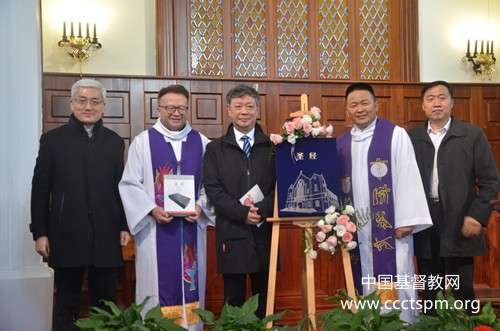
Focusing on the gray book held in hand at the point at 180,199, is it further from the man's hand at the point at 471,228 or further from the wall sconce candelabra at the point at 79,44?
the wall sconce candelabra at the point at 79,44

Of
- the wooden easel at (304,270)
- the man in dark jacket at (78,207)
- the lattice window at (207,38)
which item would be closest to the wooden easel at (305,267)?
the wooden easel at (304,270)

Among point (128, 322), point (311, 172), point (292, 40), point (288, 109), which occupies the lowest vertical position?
point (128, 322)

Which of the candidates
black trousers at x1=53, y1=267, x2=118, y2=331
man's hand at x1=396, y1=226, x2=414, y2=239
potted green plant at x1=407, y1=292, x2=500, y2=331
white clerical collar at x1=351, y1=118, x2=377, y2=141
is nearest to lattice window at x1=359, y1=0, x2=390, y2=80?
white clerical collar at x1=351, y1=118, x2=377, y2=141

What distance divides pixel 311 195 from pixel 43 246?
1434 mm

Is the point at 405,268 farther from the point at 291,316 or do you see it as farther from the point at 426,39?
the point at 426,39

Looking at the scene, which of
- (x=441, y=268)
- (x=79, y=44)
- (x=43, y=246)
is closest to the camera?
(x=43, y=246)

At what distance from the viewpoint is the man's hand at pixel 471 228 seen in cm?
348

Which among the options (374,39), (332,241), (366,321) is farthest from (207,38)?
(366,321)

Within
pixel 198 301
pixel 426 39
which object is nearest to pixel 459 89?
pixel 426 39

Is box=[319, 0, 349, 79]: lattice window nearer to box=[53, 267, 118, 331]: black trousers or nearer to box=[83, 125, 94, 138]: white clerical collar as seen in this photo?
box=[83, 125, 94, 138]: white clerical collar

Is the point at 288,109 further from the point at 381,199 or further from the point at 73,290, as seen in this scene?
the point at 73,290

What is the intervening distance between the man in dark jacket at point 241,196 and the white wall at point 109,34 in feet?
10.3

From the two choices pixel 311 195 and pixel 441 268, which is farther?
pixel 441 268

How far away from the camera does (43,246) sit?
3178mm
